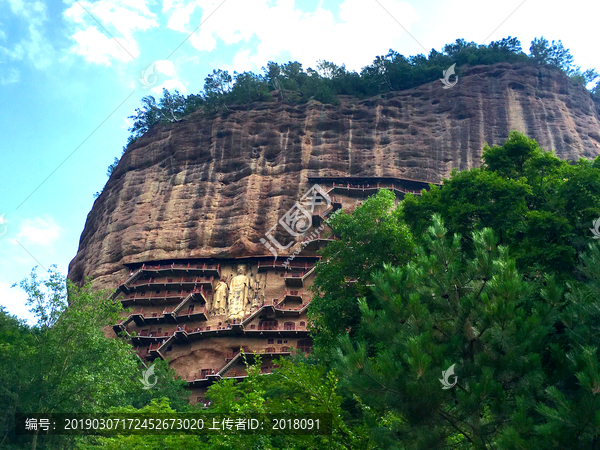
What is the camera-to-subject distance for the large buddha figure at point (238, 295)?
32.9 m

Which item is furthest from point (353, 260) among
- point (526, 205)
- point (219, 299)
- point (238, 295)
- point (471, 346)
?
point (219, 299)

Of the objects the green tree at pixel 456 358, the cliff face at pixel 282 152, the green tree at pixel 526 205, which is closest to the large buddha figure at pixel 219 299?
the cliff face at pixel 282 152

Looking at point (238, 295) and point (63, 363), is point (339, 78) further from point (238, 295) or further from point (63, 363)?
point (63, 363)

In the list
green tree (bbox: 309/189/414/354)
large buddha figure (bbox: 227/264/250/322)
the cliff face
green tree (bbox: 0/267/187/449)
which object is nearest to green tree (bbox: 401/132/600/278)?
green tree (bbox: 309/189/414/354)

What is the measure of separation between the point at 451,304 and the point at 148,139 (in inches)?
1557

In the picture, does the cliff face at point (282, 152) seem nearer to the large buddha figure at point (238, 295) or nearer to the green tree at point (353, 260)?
the large buddha figure at point (238, 295)

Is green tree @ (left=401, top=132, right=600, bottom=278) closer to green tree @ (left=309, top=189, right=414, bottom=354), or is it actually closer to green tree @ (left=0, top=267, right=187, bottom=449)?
green tree @ (left=309, top=189, right=414, bottom=354)

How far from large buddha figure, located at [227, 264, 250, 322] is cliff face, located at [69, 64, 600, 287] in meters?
1.46

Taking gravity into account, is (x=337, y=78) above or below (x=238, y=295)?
above

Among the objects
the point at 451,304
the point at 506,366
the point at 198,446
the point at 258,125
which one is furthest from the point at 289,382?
the point at 258,125

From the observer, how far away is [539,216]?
41.9 ft

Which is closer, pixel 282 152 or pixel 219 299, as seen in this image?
pixel 219 299

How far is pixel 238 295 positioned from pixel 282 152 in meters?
12.2

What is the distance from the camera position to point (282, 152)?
4075 centimetres
